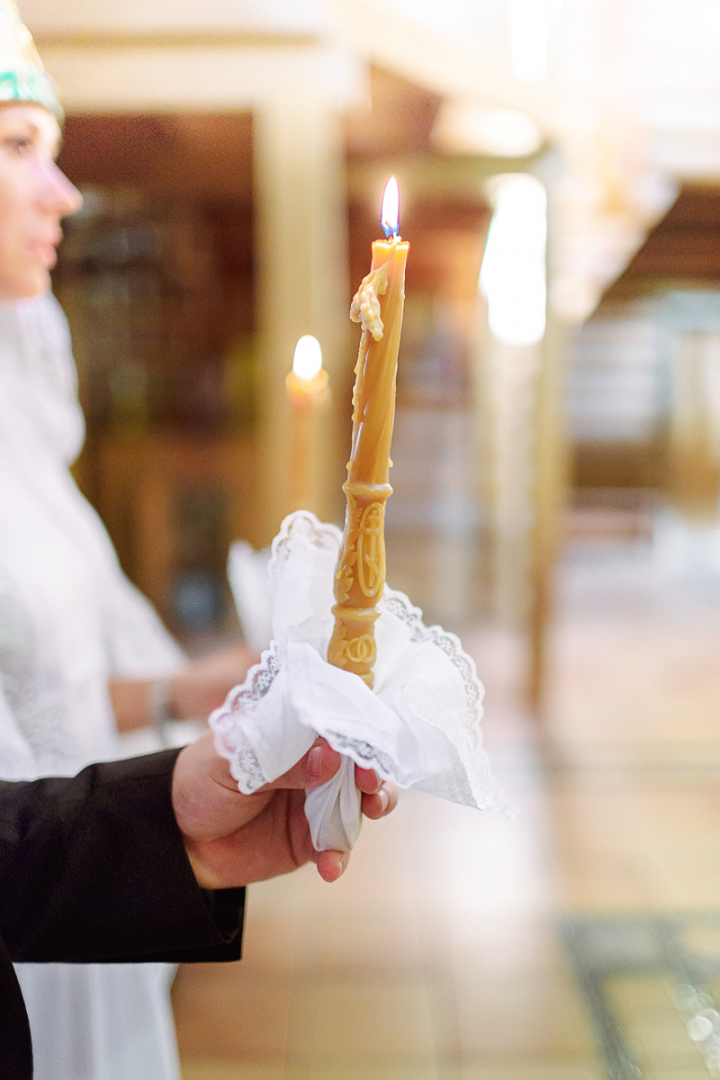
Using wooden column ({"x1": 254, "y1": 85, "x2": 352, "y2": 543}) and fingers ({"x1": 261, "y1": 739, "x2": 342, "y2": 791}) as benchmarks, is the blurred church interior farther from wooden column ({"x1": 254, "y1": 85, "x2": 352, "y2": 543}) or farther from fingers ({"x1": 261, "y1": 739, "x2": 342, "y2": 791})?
fingers ({"x1": 261, "y1": 739, "x2": 342, "y2": 791})

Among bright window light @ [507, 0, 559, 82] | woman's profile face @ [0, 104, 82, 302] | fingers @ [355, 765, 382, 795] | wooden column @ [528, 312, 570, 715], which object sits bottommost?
wooden column @ [528, 312, 570, 715]

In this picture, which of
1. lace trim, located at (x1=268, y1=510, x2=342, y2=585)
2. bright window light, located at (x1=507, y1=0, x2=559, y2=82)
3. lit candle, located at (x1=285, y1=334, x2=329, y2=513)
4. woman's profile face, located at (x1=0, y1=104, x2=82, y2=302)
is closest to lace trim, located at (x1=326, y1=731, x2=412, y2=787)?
lace trim, located at (x1=268, y1=510, x2=342, y2=585)

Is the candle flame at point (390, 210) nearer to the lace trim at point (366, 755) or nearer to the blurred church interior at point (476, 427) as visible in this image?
the lace trim at point (366, 755)

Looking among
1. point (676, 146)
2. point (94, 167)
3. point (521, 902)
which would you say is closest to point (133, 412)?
point (94, 167)

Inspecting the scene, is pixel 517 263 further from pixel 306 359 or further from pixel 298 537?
pixel 298 537

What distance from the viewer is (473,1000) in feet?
3.58

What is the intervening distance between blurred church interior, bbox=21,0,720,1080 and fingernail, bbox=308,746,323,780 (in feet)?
2.51

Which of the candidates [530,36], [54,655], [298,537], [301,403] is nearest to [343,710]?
[298,537]

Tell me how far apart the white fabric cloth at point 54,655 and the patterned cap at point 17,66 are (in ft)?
0.76

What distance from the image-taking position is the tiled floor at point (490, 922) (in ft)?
3.28

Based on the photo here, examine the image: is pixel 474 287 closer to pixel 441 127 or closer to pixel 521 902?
pixel 441 127

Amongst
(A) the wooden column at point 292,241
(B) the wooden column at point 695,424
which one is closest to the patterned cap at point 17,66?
(A) the wooden column at point 292,241

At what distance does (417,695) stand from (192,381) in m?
2.46

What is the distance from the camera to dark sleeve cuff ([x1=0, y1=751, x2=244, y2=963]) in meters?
0.45
